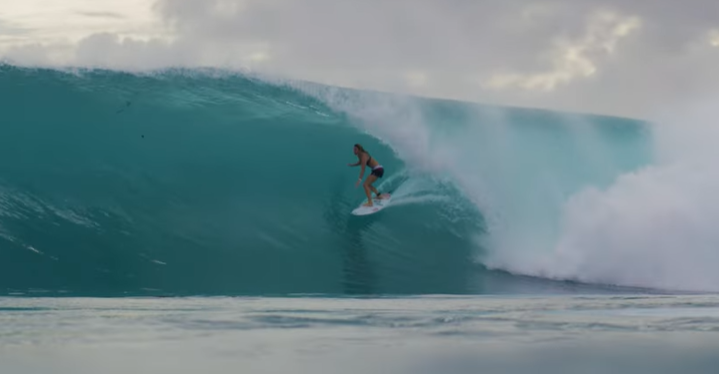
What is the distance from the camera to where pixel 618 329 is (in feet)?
27.2

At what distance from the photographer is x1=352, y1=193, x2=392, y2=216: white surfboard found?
1541cm

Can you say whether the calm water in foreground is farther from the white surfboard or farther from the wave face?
the white surfboard

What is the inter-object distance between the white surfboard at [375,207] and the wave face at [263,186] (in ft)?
0.38

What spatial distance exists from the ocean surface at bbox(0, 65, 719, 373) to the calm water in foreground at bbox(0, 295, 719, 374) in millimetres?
36

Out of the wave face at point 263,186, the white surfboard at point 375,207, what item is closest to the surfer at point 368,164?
the white surfboard at point 375,207

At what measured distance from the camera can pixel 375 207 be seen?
1552 centimetres

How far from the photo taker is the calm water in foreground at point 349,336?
6.25 metres

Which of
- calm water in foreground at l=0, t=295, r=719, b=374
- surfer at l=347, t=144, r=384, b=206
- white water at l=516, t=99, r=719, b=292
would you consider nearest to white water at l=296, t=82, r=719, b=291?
white water at l=516, t=99, r=719, b=292

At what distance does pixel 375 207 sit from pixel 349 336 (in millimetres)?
8000

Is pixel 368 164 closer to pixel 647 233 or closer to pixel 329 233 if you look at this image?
pixel 329 233

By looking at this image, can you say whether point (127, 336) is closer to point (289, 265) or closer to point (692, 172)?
point (289, 265)

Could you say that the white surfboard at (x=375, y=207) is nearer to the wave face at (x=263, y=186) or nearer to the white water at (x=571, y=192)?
the wave face at (x=263, y=186)

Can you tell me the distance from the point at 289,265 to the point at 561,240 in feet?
13.0

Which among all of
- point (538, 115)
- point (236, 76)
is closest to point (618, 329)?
point (236, 76)
